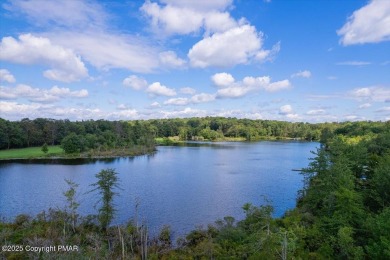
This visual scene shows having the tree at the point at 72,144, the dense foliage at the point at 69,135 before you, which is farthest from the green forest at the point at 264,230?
the dense foliage at the point at 69,135

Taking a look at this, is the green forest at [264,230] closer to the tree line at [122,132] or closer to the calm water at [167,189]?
the calm water at [167,189]

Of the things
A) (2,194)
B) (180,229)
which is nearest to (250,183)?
(180,229)

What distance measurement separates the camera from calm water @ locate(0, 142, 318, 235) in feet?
111

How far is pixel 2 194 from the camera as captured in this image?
136ft

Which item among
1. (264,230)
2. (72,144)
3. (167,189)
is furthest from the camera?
(72,144)

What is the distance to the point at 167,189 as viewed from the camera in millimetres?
45500

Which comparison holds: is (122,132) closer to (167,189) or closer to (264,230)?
(167,189)

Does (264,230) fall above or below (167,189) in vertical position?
above

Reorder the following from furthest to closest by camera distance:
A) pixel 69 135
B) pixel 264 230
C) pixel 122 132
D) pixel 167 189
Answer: pixel 122 132, pixel 69 135, pixel 167 189, pixel 264 230

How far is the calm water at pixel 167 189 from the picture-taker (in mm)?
33844

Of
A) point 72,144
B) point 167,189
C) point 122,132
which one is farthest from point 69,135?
point 167,189

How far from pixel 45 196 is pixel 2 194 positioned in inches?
256

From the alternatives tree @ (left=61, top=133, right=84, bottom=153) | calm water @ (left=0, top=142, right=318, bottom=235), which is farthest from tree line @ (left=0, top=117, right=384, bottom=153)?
calm water @ (left=0, top=142, right=318, bottom=235)

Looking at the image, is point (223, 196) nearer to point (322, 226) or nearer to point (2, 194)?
point (322, 226)
